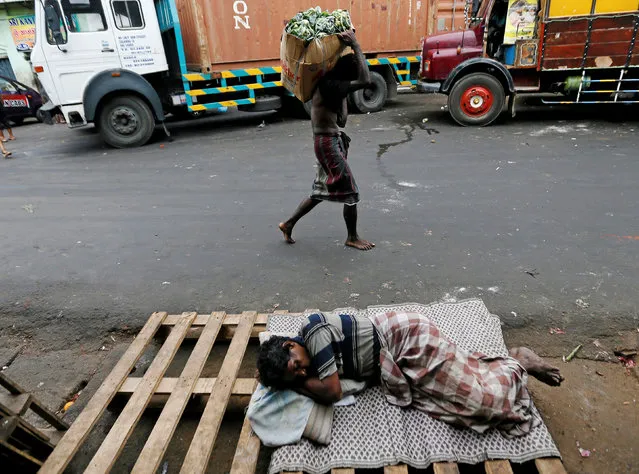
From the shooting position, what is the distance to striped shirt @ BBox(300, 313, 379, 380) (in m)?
1.85

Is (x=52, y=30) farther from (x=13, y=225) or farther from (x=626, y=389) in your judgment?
(x=626, y=389)

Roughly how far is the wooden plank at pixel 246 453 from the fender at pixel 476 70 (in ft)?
23.8

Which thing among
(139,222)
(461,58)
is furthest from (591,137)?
(139,222)

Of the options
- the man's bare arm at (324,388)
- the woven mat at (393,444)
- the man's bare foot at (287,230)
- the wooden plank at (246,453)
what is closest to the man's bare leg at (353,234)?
the man's bare foot at (287,230)

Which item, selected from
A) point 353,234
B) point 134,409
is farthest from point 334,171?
point 134,409

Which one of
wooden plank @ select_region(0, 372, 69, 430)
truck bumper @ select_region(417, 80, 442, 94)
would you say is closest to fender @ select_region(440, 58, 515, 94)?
truck bumper @ select_region(417, 80, 442, 94)

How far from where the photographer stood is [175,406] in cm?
203

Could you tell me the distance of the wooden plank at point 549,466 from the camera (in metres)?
Result: 1.64

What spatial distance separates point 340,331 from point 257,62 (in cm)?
802

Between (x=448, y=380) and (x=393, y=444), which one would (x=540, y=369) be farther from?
(x=393, y=444)

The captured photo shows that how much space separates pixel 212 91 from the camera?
8.41 metres

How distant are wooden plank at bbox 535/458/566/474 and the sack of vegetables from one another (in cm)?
269

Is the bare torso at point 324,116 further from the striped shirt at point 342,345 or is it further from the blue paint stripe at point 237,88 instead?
the blue paint stripe at point 237,88

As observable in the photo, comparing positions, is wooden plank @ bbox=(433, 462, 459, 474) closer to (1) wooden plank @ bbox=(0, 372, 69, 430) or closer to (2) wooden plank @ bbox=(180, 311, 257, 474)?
(2) wooden plank @ bbox=(180, 311, 257, 474)
